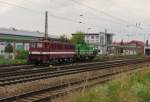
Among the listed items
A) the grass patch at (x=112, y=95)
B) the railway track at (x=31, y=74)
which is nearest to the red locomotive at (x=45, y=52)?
the railway track at (x=31, y=74)

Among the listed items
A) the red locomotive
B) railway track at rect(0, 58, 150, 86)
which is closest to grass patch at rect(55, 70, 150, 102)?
railway track at rect(0, 58, 150, 86)

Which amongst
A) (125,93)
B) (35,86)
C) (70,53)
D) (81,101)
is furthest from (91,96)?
(70,53)

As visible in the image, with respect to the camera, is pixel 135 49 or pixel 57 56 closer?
pixel 57 56

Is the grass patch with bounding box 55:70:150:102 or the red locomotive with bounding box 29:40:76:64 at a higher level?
the red locomotive with bounding box 29:40:76:64

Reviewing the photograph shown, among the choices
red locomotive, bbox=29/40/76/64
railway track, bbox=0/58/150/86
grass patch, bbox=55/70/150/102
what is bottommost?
railway track, bbox=0/58/150/86

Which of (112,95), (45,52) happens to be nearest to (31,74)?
(45,52)

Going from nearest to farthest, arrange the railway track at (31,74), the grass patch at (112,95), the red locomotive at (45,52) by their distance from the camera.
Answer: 1. the grass patch at (112,95)
2. the railway track at (31,74)
3. the red locomotive at (45,52)

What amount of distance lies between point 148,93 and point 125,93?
1.39m

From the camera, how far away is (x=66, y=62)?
148 ft

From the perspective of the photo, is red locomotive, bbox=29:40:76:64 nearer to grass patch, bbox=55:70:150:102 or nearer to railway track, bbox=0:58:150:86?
railway track, bbox=0:58:150:86

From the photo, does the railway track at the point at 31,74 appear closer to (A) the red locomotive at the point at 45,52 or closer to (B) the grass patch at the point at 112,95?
(A) the red locomotive at the point at 45,52

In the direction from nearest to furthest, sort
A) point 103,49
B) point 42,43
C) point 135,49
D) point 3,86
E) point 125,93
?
point 125,93, point 3,86, point 42,43, point 103,49, point 135,49

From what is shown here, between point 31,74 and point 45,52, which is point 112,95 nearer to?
point 31,74

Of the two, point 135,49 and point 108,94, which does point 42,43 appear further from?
point 135,49
